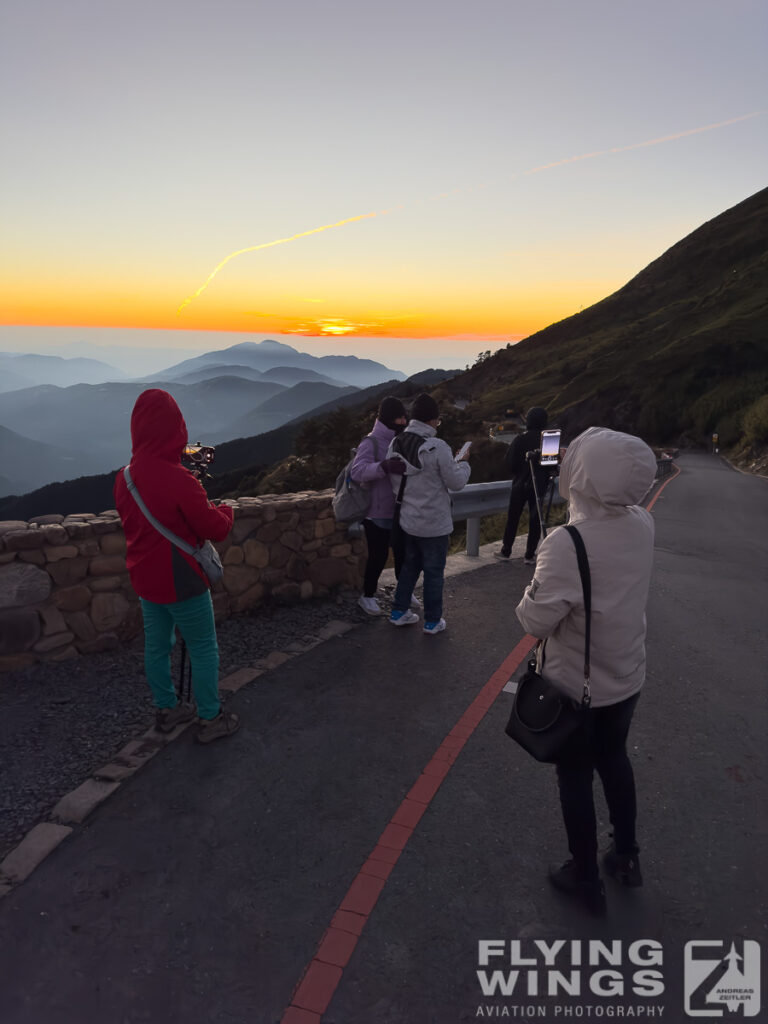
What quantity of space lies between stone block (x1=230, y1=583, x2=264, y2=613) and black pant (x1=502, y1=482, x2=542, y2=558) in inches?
134

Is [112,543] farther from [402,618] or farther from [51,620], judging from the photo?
[402,618]

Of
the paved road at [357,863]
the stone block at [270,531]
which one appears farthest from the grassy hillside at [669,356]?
the paved road at [357,863]

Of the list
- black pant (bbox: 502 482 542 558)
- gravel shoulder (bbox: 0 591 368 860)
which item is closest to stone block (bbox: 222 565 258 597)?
gravel shoulder (bbox: 0 591 368 860)

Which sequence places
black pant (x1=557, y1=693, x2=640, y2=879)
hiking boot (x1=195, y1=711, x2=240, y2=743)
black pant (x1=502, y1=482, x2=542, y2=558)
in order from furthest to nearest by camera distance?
black pant (x1=502, y1=482, x2=542, y2=558) → hiking boot (x1=195, y1=711, x2=240, y2=743) → black pant (x1=557, y1=693, x2=640, y2=879)

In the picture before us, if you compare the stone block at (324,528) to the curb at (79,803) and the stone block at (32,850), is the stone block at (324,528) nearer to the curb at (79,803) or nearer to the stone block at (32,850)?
the curb at (79,803)

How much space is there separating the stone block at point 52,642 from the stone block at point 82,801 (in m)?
1.58

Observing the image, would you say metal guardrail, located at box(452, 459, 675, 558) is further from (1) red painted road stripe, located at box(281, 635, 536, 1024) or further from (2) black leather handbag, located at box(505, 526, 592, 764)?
(2) black leather handbag, located at box(505, 526, 592, 764)

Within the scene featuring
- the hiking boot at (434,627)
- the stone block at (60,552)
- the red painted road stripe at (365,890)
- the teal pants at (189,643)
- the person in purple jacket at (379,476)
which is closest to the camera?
the red painted road stripe at (365,890)

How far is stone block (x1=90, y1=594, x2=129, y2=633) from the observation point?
4801mm

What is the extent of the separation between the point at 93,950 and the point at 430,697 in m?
2.50

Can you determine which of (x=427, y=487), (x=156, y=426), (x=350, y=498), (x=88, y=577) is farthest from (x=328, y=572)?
(x=156, y=426)

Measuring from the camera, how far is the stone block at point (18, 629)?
446 centimetres

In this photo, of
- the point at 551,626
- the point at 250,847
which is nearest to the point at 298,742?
the point at 250,847

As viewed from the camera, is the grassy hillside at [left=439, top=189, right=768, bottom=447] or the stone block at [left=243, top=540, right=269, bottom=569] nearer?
the stone block at [left=243, top=540, right=269, bottom=569]
